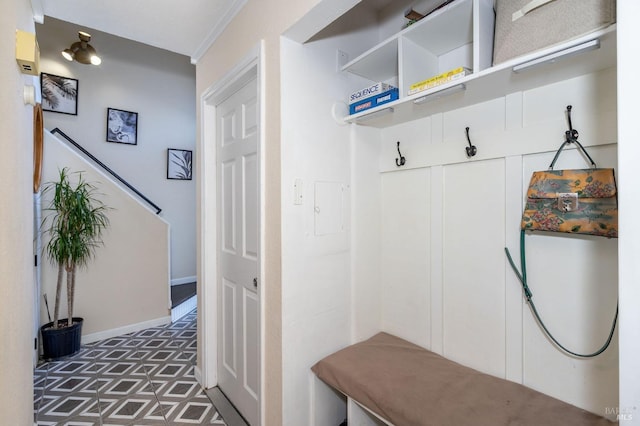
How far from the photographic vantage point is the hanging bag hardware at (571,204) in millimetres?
1004

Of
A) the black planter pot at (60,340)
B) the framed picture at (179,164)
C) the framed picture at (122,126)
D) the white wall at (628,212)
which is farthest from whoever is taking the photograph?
the framed picture at (179,164)

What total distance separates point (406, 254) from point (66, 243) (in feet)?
9.35

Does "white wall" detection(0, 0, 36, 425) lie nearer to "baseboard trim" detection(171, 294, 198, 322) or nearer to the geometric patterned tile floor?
the geometric patterned tile floor

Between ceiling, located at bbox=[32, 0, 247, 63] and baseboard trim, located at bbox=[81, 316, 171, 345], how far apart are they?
2637mm

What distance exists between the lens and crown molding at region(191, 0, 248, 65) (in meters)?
1.71

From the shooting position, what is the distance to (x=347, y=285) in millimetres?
1710

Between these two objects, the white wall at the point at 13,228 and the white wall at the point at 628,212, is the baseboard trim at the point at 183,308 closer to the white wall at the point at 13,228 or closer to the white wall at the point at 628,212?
the white wall at the point at 13,228

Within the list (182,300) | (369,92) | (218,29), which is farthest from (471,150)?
(182,300)

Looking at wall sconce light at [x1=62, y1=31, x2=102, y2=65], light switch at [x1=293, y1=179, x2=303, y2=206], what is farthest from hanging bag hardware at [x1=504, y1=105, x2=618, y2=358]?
wall sconce light at [x1=62, y1=31, x2=102, y2=65]

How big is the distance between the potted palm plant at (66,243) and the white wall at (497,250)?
2556 mm

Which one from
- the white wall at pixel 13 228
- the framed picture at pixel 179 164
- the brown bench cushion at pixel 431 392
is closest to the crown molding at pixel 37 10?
the white wall at pixel 13 228

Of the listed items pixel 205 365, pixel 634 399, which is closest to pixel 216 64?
pixel 205 365

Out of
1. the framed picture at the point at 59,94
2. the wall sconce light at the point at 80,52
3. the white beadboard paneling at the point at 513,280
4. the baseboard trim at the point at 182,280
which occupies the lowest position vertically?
the baseboard trim at the point at 182,280

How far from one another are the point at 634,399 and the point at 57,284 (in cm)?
359
